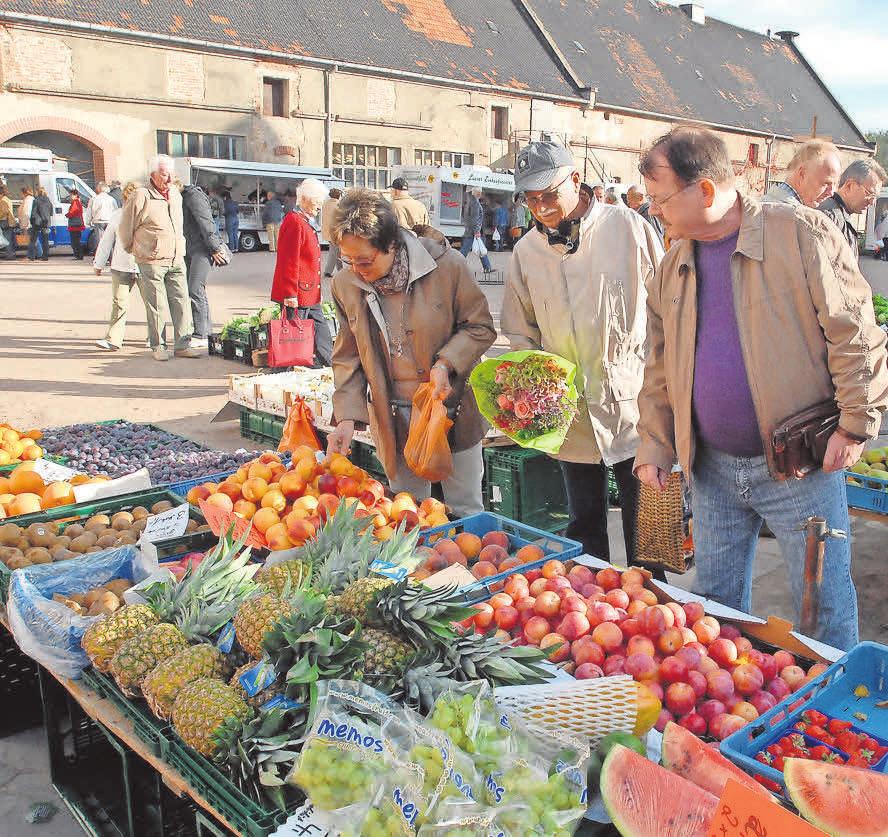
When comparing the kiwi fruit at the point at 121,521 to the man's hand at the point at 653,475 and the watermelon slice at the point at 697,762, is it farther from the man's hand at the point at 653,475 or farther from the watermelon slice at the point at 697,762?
the watermelon slice at the point at 697,762

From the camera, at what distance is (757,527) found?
2.88 meters

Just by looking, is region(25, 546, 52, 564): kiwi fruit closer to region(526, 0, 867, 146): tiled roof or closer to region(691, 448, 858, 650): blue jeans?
region(691, 448, 858, 650): blue jeans

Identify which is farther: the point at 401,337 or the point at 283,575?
the point at 401,337

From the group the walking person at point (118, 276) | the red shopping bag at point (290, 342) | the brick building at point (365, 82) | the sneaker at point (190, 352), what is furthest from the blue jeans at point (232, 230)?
the red shopping bag at point (290, 342)

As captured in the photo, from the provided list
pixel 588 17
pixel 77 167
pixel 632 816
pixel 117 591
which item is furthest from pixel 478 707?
pixel 588 17

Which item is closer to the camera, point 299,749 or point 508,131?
point 299,749

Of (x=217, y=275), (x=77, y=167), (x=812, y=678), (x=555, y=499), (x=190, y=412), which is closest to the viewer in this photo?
(x=812, y=678)

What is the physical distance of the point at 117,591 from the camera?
3168 mm

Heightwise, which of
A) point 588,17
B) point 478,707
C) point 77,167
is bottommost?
point 478,707

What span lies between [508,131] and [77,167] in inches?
676

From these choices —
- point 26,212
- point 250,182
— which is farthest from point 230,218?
point 26,212

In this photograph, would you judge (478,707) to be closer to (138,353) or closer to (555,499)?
(555,499)

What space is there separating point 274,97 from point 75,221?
34.9 feet

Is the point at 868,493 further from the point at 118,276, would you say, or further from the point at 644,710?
the point at 118,276
